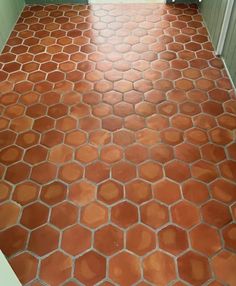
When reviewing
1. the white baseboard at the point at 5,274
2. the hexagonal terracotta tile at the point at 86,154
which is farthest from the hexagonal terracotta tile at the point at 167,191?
the white baseboard at the point at 5,274

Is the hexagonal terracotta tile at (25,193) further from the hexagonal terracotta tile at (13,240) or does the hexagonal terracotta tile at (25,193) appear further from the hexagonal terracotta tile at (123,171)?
the hexagonal terracotta tile at (123,171)

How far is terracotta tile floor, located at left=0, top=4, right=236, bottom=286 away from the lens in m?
1.93

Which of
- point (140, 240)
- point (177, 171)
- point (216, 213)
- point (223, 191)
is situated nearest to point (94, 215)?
point (140, 240)

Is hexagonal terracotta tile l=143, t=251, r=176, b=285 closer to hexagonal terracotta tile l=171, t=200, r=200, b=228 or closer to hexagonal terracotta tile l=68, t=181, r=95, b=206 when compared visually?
hexagonal terracotta tile l=171, t=200, r=200, b=228

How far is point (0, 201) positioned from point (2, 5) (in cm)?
236

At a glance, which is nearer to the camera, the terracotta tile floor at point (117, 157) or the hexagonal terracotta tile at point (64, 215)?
the terracotta tile floor at point (117, 157)

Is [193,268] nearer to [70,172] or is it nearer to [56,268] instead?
[56,268]

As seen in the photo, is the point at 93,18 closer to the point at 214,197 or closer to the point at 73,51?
the point at 73,51

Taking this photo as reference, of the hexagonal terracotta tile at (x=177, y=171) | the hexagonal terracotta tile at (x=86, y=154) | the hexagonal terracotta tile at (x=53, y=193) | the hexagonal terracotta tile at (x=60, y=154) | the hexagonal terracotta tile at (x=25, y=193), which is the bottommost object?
the hexagonal terracotta tile at (x=25, y=193)

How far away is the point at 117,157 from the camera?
2.47 m

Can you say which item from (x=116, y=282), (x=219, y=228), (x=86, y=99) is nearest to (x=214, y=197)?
(x=219, y=228)

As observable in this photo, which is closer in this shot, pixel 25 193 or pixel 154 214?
pixel 154 214

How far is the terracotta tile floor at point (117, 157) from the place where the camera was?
6.34 ft

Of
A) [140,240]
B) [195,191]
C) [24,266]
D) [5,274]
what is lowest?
[24,266]
